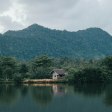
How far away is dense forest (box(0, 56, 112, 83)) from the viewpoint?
61.3 metres

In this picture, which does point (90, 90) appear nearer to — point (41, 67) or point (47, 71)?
point (47, 71)

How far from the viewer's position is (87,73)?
61.1m

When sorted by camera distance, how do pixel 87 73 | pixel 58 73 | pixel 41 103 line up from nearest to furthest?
pixel 41 103
pixel 87 73
pixel 58 73

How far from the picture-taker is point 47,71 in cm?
7094

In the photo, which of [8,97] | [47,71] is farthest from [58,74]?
[8,97]

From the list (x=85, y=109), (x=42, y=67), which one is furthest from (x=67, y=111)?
(x=42, y=67)

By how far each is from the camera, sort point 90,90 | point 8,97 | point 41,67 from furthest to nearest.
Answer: point 41,67, point 90,90, point 8,97

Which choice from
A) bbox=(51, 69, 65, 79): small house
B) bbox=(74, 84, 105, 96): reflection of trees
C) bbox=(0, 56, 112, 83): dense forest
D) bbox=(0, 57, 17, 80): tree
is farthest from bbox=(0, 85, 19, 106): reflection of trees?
bbox=(0, 57, 17, 80): tree

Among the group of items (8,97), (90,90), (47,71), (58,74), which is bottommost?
(8,97)

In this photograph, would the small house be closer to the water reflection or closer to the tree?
the tree

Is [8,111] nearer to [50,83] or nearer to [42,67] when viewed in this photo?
[50,83]

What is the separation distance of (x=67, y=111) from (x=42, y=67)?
42.7 metres

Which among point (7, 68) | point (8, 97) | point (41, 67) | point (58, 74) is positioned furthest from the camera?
point (7, 68)

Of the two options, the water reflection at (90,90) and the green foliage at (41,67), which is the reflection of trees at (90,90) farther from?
the green foliage at (41,67)
